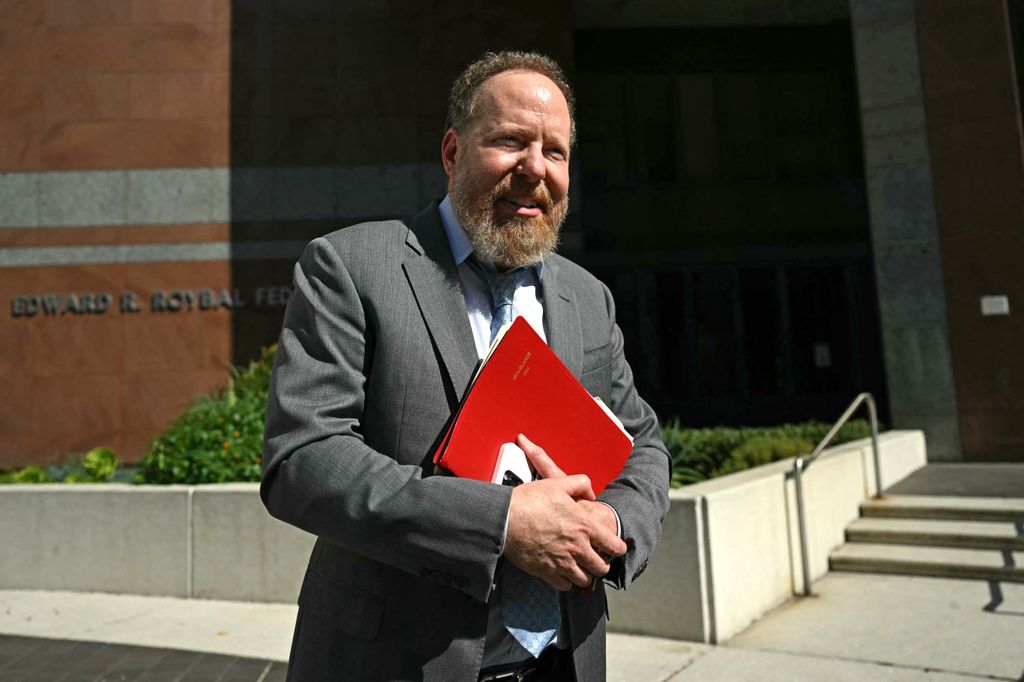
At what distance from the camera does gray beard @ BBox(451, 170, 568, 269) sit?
5.80 ft

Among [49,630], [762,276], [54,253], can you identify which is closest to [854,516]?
[49,630]

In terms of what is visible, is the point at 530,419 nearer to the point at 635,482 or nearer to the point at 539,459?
the point at 539,459

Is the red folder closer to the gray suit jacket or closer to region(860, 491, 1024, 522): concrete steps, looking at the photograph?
the gray suit jacket

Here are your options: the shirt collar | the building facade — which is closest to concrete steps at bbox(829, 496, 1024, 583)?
the building facade

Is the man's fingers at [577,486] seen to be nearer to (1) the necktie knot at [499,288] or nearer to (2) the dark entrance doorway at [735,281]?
(1) the necktie knot at [499,288]

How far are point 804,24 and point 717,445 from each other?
11685 mm

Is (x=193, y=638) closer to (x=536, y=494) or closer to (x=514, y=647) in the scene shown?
(x=514, y=647)

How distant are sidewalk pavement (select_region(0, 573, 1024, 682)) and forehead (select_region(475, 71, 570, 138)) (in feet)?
11.5

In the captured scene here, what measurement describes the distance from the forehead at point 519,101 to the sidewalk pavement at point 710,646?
3509 mm

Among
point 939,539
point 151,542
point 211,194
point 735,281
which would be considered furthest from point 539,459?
point 735,281

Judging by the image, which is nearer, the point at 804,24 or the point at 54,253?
the point at 54,253

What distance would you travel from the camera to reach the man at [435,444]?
1457mm

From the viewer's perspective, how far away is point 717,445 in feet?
29.0

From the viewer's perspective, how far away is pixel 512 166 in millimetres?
1753
